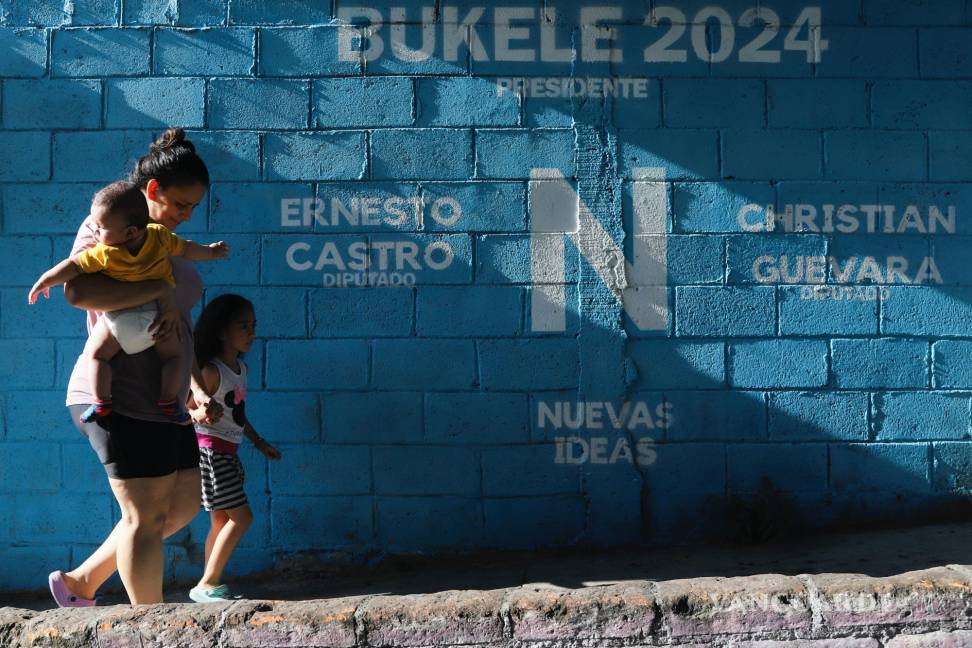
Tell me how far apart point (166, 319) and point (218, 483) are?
2.80 ft

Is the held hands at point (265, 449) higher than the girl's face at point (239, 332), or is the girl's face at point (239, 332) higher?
the girl's face at point (239, 332)

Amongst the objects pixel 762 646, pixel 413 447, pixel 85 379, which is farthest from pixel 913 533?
pixel 85 379

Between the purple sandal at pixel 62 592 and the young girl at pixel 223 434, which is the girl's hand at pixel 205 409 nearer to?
the young girl at pixel 223 434

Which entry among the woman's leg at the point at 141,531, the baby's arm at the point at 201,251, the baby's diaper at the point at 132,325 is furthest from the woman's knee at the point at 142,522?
the baby's arm at the point at 201,251

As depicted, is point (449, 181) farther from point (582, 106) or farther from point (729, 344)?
point (729, 344)

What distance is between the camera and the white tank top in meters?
3.68

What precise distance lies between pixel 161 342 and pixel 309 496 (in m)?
1.26

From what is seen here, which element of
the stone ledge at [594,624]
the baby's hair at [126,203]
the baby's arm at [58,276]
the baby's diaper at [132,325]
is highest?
the baby's hair at [126,203]

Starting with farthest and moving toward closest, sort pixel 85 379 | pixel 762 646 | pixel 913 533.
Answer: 1. pixel 913 533
2. pixel 85 379
3. pixel 762 646

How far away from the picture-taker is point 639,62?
13.5 ft

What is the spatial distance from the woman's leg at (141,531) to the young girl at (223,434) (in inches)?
22.3

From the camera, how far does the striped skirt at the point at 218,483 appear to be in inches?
144

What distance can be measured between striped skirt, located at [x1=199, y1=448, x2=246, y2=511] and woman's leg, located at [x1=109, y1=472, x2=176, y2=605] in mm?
567

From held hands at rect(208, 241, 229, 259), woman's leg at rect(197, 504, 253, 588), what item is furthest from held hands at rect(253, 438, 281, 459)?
held hands at rect(208, 241, 229, 259)
